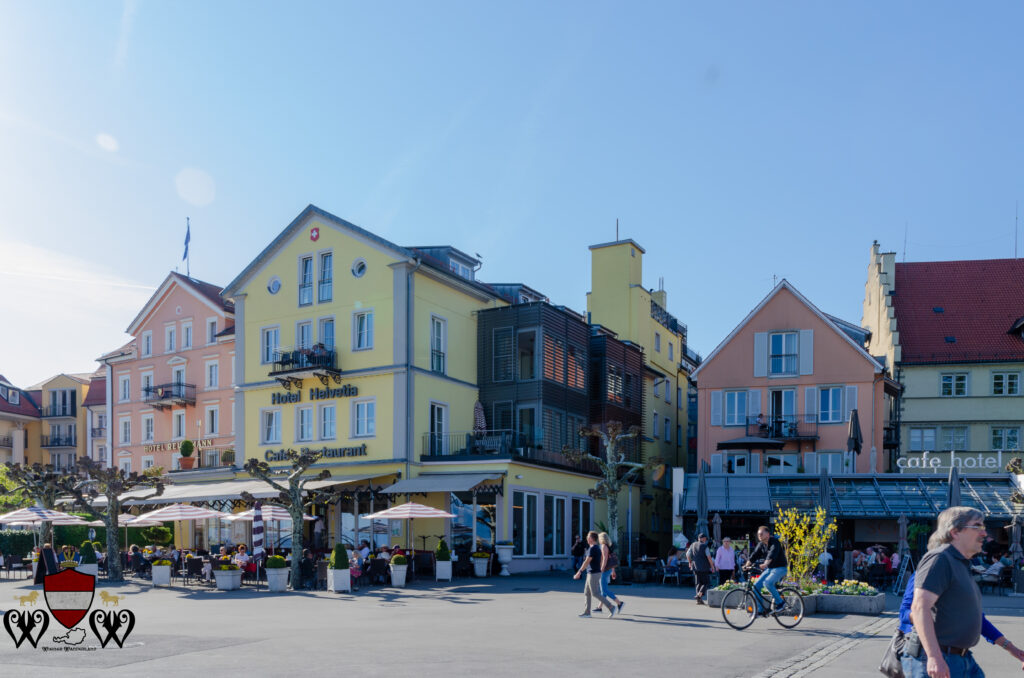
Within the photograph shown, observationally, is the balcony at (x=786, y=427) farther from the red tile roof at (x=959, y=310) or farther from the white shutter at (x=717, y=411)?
the red tile roof at (x=959, y=310)

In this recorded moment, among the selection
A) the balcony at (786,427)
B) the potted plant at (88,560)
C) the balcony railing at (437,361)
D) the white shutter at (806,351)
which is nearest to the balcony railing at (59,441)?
the balcony railing at (437,361)

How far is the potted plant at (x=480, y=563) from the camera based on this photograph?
31.5 m

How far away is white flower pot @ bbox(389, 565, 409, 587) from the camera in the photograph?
27484 mm

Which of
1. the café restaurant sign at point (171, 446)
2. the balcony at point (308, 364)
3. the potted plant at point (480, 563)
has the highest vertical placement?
the balcony at point (308, 364)

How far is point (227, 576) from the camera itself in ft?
88.0

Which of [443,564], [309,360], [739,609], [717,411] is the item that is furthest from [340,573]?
[717,411]

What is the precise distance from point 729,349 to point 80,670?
1346 inches

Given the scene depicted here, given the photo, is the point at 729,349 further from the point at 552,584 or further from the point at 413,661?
the point at 413,661

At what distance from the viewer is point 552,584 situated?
2852 cm

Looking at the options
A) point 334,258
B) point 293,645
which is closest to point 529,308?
point 334,258

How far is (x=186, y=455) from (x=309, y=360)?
425 inches

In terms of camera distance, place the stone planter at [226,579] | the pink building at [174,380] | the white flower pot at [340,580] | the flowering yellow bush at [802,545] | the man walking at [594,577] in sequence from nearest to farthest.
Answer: the man walking at [594,577]
the flowering yellow bush at [802,545]
the white flower pot at [340,580]
the stone planter at [226,579]
the pink building at [174,380]

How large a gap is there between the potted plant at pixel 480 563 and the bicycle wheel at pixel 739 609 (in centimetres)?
1565

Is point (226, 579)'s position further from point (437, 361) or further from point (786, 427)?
point (786, 427)
